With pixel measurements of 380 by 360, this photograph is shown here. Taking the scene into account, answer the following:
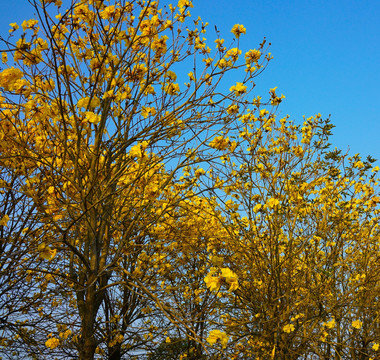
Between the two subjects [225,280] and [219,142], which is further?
[219,142]

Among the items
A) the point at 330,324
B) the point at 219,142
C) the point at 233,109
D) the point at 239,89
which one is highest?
the point at 239,89

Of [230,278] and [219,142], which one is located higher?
[219,142]

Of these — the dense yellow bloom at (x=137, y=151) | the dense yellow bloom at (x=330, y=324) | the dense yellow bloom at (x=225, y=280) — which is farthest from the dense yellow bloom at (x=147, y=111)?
the dense yellow bloom at (x=330, y=324)

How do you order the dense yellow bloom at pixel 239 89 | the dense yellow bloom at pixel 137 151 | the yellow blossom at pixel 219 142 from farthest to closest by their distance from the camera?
1. the dense yellow bloom at pixel 239 89
2. the yellow blossom at pixel 219 142
3. the dense yellow bloom at pixel 137 151

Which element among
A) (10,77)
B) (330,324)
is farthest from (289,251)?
(10,77)

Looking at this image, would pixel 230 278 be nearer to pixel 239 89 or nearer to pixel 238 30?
pixel 239 89

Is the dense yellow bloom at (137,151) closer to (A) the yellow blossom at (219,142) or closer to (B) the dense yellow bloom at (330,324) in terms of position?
(A) the yellow blossom at (219,142)

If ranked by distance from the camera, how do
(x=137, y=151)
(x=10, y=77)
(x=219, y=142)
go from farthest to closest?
(x=219, y=142), (x=137, y=151), (x=10, y=77)

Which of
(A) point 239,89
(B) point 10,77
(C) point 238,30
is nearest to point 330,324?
(A) point 239,89

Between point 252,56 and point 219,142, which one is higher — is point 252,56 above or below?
above

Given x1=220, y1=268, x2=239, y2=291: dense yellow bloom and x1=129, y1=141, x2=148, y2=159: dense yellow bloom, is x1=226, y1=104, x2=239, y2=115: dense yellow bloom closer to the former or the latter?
x1=129, y1=141, x2=148, y2=159: dense yellow bloom

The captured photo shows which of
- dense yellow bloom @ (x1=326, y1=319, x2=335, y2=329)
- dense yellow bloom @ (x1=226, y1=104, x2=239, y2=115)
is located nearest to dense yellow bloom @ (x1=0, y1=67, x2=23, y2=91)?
dense yellow bloom @ (x1=226, y1=104, x2=239, y2=115)

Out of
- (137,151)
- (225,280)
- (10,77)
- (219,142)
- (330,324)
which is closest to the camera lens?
(225,280)

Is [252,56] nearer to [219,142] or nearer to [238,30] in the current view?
[238,30]
